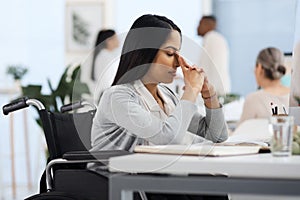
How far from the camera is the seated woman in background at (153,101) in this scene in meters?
1.92

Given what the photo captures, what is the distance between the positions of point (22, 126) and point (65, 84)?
208 cm

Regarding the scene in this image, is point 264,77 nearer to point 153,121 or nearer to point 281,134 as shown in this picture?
point 153,121

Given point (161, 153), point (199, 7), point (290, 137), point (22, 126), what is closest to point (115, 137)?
point (161, 153)

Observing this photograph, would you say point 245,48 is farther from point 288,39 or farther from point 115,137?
point 115,137

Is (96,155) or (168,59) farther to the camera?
(168,59)

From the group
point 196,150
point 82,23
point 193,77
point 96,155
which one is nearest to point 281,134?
point 196,150

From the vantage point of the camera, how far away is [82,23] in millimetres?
8383

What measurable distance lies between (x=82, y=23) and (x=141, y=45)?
21.0 ft

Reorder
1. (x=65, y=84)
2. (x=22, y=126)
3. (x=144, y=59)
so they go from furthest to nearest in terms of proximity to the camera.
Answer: (x=22, y=126) < (x=65, y=84) < (x=144, y=59)

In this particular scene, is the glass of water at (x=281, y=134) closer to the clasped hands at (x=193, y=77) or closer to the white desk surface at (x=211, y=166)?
the white desk surface at (x=211, y=166)

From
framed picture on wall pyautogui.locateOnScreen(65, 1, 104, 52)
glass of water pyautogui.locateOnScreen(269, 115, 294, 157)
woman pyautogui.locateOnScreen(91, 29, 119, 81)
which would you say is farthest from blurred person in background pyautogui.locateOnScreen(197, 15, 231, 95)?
glass of water pyautogui.locateOnScreen(269, 115, 294, 157)

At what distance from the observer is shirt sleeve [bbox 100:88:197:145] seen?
1.91 m

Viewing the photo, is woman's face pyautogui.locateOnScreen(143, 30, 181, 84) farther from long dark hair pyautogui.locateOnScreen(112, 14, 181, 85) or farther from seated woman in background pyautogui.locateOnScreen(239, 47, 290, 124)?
seated woman in background pyautogui.locateOnScreen(239, 47, 290, 124)

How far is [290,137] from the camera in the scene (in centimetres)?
165
